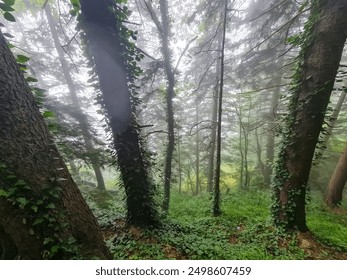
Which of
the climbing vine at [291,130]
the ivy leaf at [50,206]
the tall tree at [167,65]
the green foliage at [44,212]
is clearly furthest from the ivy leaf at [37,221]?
the tall tree at [167,65]

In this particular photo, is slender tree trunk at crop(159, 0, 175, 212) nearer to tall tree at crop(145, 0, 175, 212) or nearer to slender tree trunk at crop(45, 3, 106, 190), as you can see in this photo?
tall tree at crop(145, 0, 175, 212)

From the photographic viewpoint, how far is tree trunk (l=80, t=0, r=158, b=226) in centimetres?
378

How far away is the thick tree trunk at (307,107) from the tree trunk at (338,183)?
4926 mm

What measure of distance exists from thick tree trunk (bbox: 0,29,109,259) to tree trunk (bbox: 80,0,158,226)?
6.83ft

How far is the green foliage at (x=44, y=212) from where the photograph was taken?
5.76ft

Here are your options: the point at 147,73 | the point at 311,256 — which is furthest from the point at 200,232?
the point at 147,73

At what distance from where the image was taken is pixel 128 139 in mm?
4191

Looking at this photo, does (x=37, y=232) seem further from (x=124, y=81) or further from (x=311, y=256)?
(x=311, y=256)

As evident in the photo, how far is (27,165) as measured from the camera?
1.84 metres

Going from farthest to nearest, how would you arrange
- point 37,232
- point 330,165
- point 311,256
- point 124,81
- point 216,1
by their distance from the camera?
point 330,165
point 216,1
point 124,81
point 311,256
point 37,232

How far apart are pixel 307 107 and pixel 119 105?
386 cm

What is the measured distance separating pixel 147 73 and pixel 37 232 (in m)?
6.12

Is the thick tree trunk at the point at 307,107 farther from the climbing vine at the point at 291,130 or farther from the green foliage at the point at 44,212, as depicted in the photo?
the green foliage at the point at 44,212

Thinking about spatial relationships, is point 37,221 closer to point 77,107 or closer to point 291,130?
point 291,130
